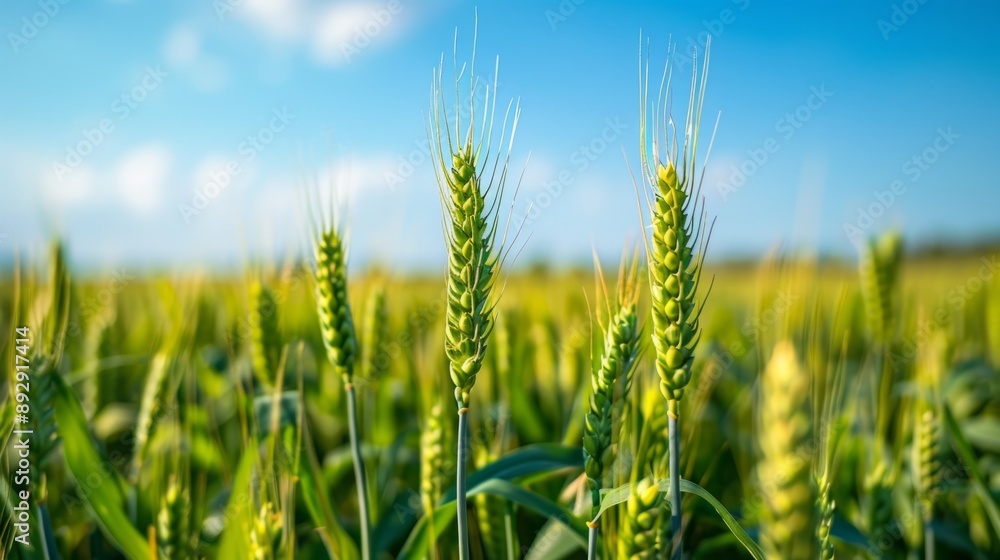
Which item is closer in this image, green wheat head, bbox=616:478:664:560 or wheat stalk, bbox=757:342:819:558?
wheat stalk, bbox=757:342:819:558

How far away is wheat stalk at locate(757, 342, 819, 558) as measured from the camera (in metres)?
0.84

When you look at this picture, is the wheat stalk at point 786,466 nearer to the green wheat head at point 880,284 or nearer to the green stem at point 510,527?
the green stem at point 510,527

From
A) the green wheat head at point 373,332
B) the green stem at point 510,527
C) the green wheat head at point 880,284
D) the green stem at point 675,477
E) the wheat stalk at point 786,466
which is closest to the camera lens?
the wheat stalk at point 786,466

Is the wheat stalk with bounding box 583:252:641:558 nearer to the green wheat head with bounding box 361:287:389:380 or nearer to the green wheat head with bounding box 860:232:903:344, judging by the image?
the green wheat head with bounding box 361:287:389:380

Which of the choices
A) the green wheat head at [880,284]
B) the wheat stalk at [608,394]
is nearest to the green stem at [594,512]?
the wheat stalk at [608,394]

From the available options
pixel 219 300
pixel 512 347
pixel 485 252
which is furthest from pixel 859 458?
pixel 219 300

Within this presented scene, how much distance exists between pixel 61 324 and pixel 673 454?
1.76 metres

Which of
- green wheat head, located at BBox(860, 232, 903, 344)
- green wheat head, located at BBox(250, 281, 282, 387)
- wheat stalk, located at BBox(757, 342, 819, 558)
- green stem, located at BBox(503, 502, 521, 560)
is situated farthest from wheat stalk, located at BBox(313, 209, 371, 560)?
green wheat head, located at BBox(860, 232, 903, 344)

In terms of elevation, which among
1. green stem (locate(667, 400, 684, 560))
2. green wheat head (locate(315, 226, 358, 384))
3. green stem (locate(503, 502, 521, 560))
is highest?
green wheat head (locate(315, 226, 358, 384))

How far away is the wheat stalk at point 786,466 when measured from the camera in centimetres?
84

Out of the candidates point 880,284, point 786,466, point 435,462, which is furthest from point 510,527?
point 880,284

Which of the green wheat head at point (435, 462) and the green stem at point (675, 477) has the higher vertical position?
the green stem at point (675, 477)

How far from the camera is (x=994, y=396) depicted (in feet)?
12.8

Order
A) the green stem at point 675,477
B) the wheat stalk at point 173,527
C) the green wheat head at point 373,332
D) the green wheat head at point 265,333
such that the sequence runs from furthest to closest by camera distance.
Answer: the green wheat head at point 373,332 < the green wheat head at point 265,333 < the wheat stalk at point 173,527 < the green stem at point 675,477
